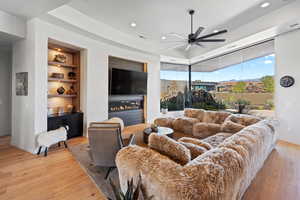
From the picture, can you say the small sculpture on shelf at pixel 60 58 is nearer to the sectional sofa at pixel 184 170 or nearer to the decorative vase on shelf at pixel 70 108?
the decorative vase on shelf at pixel 70 108

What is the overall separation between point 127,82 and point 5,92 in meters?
3.93

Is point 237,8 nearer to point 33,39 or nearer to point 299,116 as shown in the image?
point 299,116

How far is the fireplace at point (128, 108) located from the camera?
5.79 metres

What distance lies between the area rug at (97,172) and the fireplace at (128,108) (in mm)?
2305

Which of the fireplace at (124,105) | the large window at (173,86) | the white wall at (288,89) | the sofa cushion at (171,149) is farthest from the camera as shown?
the large window at (173,86)

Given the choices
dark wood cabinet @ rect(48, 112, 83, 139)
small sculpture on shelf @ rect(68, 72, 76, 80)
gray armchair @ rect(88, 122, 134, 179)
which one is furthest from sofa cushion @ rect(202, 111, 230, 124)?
small sculpture on shelf @ rect(68, 72, 76, 80)

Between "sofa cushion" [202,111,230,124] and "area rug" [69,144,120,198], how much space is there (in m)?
3.24

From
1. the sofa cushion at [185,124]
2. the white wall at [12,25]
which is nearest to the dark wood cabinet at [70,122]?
the white wall at [12,25]

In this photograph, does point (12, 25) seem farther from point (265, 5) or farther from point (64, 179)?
point (265, 5)

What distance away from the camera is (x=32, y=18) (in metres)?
3.46

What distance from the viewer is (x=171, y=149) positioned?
5.33 ft

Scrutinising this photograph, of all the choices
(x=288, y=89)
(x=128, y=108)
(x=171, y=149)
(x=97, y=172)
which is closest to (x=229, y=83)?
(x=288, y=89)

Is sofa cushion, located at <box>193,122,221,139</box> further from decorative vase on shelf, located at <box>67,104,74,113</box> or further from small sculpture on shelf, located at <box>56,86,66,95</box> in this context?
small sculpture on shelf, located at <box>56,86,66,95</box>

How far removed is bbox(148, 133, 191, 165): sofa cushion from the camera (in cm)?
157
